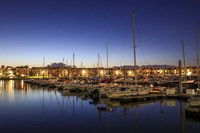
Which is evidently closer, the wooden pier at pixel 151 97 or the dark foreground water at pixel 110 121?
the dark foreground water at pixel 110 121

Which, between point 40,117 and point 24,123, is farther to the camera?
point 40,117

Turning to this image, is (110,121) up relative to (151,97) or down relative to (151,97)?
down

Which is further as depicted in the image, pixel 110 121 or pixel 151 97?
pixel 151 97

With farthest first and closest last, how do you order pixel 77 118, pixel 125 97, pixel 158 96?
pixel 158 96
pixel 125 97
pixel 77 118

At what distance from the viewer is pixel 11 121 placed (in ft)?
83.1

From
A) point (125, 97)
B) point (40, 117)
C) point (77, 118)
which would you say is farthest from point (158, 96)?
point (40, 117)

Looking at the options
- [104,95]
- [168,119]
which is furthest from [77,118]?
[104,95]

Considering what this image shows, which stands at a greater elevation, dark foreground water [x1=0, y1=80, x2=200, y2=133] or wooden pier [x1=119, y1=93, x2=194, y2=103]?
wooden pier [x1=119, y1=93, x2=194, y2=103]

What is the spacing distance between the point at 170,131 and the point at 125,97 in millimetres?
16167

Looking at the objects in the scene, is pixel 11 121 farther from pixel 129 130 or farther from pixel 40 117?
pixel 129 130

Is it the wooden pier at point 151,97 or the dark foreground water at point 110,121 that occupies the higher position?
the wooden pier at point 151,97

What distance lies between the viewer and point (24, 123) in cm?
2427

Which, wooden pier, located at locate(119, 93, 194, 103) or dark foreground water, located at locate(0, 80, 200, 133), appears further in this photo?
wooden pier, located at locate(119, 93, 194, 103)

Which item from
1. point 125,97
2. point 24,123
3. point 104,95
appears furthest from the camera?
point 104,95
